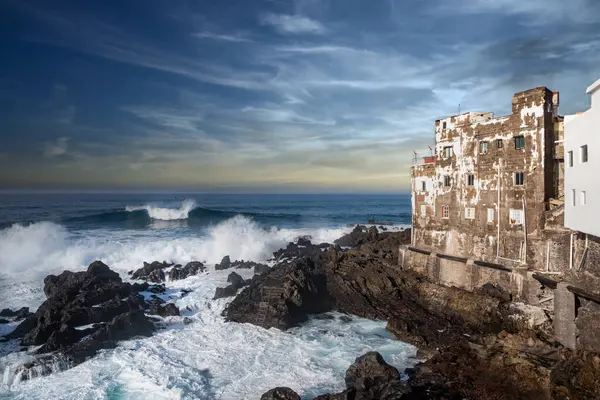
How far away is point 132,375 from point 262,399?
5.44 m

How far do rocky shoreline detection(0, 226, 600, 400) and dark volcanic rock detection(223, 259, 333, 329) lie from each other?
0.06 metres

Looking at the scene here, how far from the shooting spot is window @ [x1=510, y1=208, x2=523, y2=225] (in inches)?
745

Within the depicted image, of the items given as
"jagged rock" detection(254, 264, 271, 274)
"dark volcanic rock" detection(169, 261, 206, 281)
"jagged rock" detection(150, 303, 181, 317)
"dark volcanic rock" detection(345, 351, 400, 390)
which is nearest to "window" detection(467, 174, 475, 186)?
"dark volcanic rock" detection(345, 351, 400, 390)

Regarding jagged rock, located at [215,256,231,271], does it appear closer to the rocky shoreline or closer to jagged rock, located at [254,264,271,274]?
the rocky shoreline

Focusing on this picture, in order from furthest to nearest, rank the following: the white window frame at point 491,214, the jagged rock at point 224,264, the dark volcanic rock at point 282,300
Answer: the jagged rock at point 224,264 → the white window frame at point 491,214 → the dark volcanic rock at point 282,300

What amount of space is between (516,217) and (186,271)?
2214 centimetres

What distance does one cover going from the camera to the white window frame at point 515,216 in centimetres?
1893

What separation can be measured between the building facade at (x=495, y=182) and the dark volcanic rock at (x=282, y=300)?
768 cm

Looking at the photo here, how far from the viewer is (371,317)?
20047 millimetres

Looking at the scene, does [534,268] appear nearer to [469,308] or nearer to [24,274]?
[469,308]

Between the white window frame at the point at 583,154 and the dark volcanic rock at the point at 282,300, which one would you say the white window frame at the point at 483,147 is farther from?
the dark volcanic rock at the point at 282,300

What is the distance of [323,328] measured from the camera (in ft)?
61.9

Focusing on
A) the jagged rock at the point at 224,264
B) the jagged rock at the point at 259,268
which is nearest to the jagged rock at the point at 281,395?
the jagged rock at the point at 259,268

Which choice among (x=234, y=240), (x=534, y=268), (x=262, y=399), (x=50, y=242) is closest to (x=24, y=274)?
(x=50, y=242)
